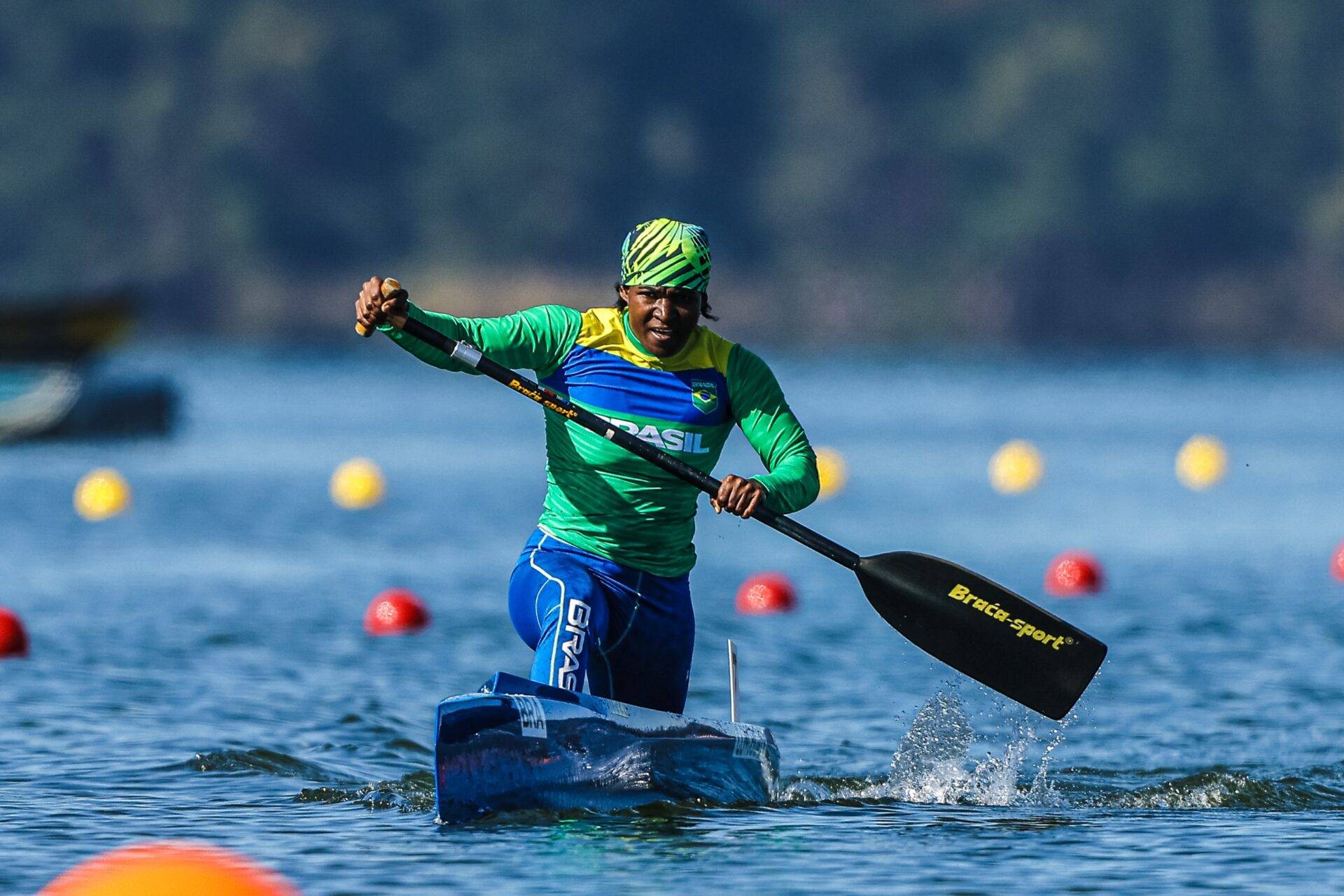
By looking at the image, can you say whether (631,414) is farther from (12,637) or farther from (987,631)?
(12,637)

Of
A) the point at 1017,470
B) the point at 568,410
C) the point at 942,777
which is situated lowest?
the point at 942,777

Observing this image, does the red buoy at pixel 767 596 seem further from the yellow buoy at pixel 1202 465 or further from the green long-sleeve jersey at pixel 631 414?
the yellow buoy at pixel 1202 465

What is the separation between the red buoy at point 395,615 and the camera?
1698cm

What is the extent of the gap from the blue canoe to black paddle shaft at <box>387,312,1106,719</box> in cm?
94

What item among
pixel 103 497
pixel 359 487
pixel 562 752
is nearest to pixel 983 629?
pixel 562 752

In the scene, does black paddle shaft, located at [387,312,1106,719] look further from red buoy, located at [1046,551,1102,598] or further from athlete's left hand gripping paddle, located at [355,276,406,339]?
red buoy, located at [1046,551,1102,598]

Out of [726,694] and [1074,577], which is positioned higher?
[1074,577]

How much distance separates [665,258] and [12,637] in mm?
7594

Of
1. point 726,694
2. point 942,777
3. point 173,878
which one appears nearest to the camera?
point 173,878

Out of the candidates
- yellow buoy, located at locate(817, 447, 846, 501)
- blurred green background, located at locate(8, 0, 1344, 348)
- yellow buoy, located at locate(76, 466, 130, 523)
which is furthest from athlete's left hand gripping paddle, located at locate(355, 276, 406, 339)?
blurred green background, located at locate(8, 0, 1344, 348)

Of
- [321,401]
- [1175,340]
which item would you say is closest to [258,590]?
[321,401]

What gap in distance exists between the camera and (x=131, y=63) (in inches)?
4341

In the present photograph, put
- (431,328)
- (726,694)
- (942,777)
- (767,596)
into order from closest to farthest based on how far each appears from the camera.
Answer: (431,328), (942,777), (726,694), (767,596)

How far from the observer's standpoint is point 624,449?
939cm
